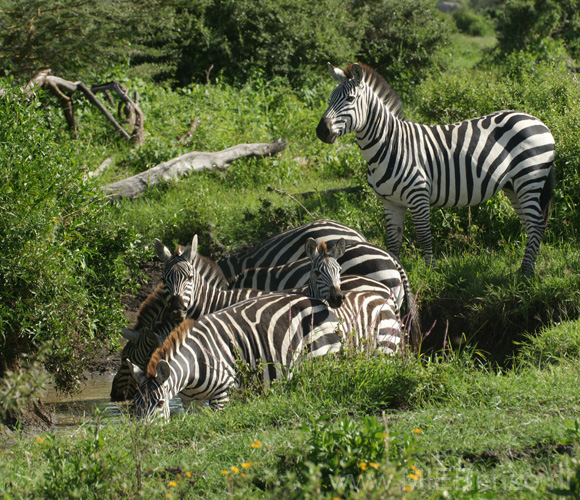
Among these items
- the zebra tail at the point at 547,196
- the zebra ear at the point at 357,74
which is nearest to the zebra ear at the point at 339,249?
the zebra ear at the point at 357,74

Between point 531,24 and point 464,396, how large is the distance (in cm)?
1791

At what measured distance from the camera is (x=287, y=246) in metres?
8.45

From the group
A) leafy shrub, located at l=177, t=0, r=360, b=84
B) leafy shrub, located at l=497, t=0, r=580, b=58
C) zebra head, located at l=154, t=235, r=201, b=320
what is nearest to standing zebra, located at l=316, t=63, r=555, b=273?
zebra head, located at l=154, t=235, r=201, b=320

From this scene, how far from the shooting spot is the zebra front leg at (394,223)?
29.0 feet

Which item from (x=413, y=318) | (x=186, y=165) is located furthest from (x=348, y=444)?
(x=186, y=165)

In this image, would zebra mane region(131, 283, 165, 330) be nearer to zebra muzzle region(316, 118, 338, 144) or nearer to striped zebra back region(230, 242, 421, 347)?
striped zebra back region(230, 242, 421, 347)

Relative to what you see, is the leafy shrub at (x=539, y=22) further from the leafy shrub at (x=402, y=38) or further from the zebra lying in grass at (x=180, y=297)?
the zebra lying in grass at (x=180, y=297)

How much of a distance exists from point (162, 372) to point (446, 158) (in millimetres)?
4815

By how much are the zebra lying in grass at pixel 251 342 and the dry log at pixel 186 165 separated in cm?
597

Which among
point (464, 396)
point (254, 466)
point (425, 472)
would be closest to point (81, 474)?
point (254, 466)

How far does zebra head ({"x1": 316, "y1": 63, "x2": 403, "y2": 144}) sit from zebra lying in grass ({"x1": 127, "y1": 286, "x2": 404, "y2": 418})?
105 inches

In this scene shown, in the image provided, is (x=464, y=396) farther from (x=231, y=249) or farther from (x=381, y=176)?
(x=231, y=249)

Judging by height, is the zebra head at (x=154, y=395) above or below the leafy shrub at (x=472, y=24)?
below

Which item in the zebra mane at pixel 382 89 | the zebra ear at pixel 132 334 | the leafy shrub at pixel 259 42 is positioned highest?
the leafy shrub at pixel 259 42
